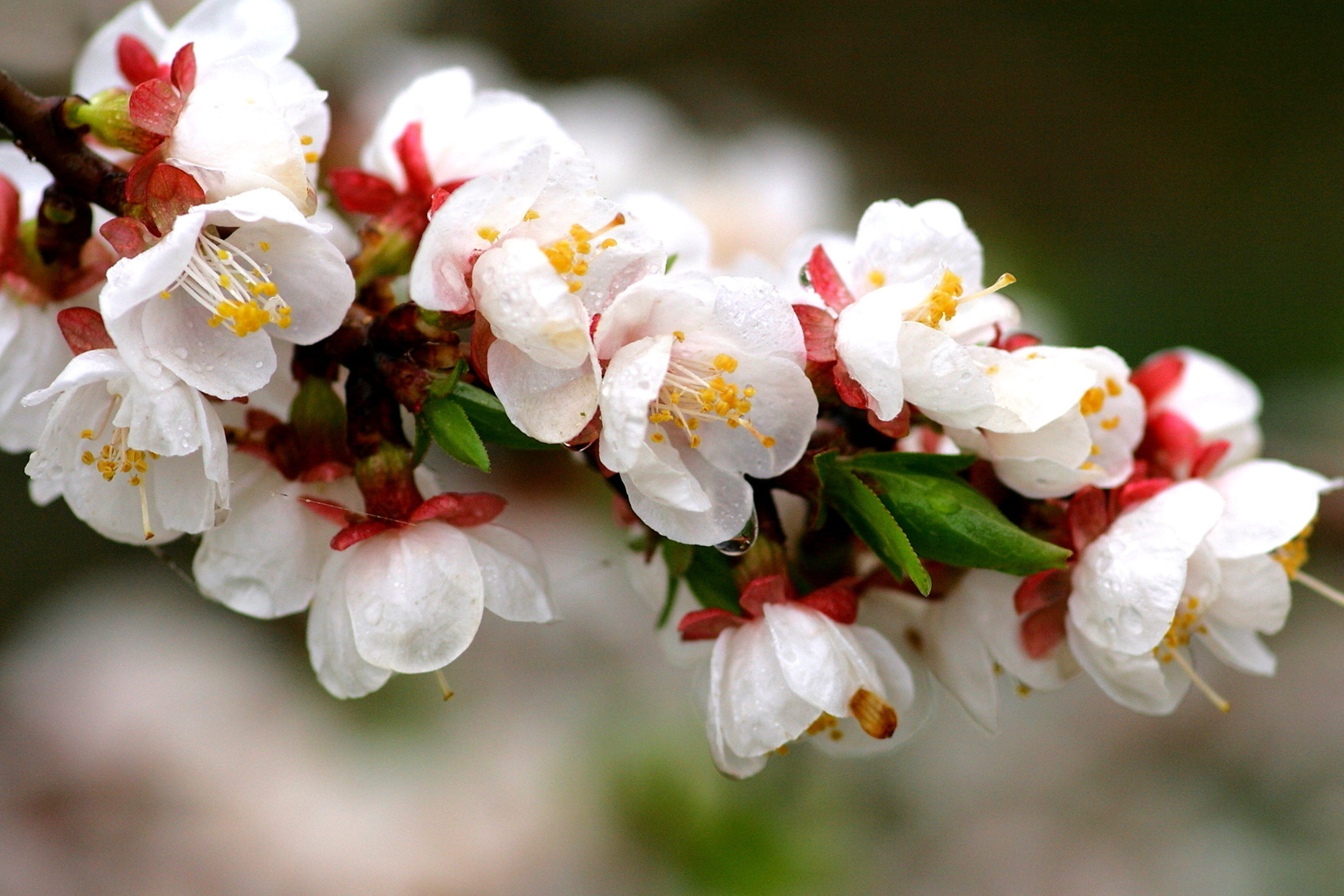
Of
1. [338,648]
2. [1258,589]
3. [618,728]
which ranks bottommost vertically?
[618,728]

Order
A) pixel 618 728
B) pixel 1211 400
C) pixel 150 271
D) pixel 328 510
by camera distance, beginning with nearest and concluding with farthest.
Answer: pixel 150 271, pixel 328 510, pixel 1211 400, pixel 618 728

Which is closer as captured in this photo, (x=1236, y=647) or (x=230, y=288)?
(x=230, y=288)

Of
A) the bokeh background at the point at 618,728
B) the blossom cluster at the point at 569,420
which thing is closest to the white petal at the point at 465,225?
the blossom cluster at the point at 569,420

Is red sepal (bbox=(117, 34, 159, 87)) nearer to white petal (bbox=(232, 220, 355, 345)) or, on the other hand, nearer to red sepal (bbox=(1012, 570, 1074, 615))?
white petal (bbox=(232, 220, 355, 345))

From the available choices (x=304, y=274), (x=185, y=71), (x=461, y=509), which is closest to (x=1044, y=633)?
(x=461, y=509)

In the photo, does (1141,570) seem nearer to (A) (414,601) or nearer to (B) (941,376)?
(B) (941,376)

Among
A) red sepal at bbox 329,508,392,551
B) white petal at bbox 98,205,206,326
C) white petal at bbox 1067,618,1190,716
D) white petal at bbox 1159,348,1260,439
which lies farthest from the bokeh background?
white petal at bbox 98,205,206,326

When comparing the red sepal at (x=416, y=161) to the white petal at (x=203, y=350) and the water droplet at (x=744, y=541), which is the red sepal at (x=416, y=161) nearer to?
the white petal at (x=203, y=350)
